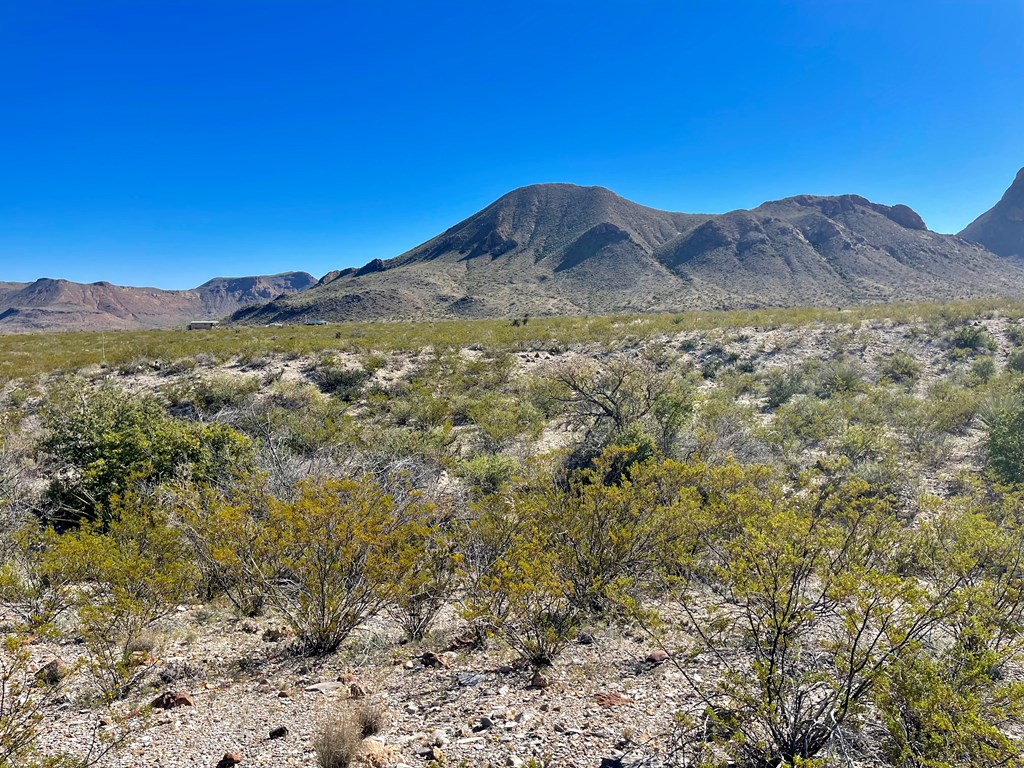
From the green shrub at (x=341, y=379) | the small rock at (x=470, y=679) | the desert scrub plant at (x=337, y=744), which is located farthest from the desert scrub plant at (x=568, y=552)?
the green shrub at (x=341, y=379)

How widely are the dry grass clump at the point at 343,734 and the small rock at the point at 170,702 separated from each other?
1145mm

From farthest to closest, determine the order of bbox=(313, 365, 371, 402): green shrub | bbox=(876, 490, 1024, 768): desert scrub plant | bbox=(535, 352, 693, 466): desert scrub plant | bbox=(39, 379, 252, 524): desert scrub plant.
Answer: bbox=(313, 365, 371, 402): green shrub, bbox=(535, 352, 693, 466): desert scrub plant, bbox=(39, 379, 252, 524): desert scrub plant, bbox=(876, 490, 1024, 768): desert scrub plant

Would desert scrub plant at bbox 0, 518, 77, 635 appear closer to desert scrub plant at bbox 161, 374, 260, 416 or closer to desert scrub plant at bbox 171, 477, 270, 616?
desert scrub plant at bbox 171, 477, 270, 616

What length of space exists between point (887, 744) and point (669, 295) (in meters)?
65.7

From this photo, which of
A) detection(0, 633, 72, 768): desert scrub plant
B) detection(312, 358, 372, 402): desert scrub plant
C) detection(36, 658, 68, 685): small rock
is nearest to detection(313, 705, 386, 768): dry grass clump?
detection(0, 633, 72, 768): desert scrub plant

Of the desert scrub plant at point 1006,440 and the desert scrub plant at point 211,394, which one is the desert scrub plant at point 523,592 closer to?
the desert scrub plant at point 1006,440

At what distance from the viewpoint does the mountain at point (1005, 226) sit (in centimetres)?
10925

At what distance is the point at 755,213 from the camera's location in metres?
94.2

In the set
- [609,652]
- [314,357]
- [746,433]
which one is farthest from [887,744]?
[314,357]

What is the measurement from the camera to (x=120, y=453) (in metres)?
7.43

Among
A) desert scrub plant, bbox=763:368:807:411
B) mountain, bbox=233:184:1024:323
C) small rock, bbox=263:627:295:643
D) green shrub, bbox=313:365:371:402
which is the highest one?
mountain, bbox=233:184:1024:323

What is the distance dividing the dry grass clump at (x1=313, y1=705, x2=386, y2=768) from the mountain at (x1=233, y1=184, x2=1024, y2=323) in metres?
56.2

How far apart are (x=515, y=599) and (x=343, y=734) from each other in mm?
1461

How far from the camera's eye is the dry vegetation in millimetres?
2875
